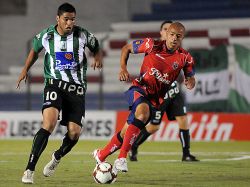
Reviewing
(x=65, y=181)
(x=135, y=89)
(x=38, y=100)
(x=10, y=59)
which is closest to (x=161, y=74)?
(x=135, y=89)

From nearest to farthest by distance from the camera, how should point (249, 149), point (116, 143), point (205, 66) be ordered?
point (116, 143) < point (249, 149) < point (205, 66)

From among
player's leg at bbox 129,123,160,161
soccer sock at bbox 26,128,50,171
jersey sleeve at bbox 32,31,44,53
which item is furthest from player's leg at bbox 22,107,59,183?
player's leg at bbox 129,123,160,161

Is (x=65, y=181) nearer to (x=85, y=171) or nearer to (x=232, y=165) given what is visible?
(x=85, y=171)

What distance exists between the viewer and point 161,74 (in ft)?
32.8

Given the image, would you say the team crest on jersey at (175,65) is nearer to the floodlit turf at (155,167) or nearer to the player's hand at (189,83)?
the player's hand at (189,83)

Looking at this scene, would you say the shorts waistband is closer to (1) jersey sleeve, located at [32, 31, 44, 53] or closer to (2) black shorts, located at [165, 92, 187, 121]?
(1) jersey sleeve, located at [32, 31, 44, 53]

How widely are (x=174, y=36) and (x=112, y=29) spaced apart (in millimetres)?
11742

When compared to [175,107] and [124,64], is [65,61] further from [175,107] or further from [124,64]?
[175,107]

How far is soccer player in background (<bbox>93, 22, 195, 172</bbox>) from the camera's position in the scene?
9.48 meters

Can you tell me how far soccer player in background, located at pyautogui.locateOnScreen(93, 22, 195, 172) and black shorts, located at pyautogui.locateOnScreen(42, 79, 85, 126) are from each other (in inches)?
20.4

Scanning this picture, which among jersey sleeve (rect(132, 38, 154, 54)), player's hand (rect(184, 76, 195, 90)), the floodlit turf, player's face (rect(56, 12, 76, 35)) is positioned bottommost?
the floodlit turf

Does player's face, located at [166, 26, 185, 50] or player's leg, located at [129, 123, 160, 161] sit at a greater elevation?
player's face, located at [166, 26, 185, 50]

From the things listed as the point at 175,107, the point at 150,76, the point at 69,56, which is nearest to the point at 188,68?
the point at 150,76

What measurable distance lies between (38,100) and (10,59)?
2.37 m
